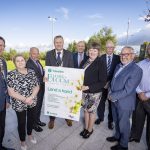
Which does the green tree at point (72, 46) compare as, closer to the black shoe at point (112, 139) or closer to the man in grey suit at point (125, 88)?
the black shoe at point (112, 139)

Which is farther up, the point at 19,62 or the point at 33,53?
the point at 33,53

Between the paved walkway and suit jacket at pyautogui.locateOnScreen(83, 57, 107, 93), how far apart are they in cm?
101

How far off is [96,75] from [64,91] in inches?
29.9

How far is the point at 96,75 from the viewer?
128 inches

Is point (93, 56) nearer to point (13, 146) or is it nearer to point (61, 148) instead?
point (61, 148)

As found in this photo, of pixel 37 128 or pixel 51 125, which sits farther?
pixel 51 125

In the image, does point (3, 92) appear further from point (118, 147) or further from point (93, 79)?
point (118, 147)

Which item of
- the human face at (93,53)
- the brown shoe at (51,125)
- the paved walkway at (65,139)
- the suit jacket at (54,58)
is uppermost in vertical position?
the human face at (93,53)

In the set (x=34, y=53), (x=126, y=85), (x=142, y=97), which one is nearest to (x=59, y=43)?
(x=34, y=53)

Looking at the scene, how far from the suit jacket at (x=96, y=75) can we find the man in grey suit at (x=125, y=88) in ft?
0.82

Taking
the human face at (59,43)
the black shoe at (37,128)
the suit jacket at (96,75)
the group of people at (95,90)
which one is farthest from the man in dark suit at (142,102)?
the black shoe at (37,128)

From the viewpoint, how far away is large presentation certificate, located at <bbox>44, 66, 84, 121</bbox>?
11.4 feet

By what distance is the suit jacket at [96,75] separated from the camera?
322 cm

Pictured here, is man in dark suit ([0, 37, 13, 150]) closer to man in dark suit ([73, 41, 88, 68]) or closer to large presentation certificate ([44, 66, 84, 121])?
large presentation certificate ([44, 66, 84, 121])
